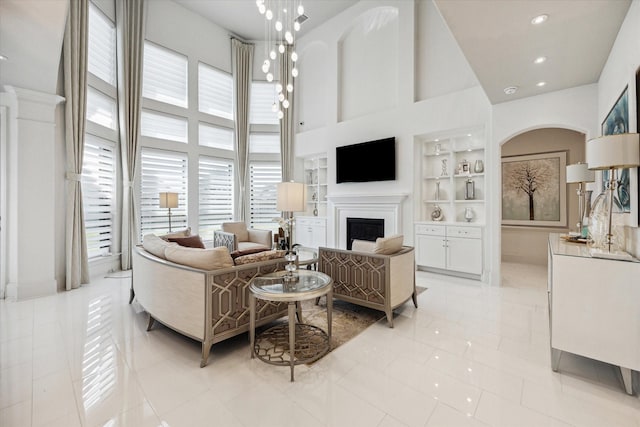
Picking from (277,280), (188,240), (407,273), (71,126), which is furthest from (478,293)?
(71,126)

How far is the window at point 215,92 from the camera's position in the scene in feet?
22.4

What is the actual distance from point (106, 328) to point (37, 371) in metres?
0.75

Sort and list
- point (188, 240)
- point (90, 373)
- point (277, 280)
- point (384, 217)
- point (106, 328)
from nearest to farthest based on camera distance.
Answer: point (90, 373), point (277, 280), point (106, 328), point (188, 240), point (384, 217)

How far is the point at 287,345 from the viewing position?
2.61m

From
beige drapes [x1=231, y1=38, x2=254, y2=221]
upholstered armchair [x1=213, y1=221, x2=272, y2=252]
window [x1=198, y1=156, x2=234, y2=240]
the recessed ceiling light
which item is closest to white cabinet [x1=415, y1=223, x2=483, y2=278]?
upholstered armchair [x1=213, y1=221, x2=272, y2=252]

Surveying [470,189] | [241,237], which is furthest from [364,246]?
[241,237]

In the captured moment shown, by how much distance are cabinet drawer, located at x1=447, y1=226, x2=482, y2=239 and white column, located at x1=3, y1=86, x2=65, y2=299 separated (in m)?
6.20

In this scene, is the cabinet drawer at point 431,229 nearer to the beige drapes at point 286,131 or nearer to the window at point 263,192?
the beige drapes at point 286,131

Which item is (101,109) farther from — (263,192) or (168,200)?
(263,192)

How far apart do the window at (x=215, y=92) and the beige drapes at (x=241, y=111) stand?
18cm

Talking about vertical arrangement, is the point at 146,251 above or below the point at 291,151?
below

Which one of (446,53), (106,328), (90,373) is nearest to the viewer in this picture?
(90,373)

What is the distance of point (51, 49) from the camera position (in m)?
2.97

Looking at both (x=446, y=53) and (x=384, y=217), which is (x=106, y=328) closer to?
(x=384, y=217)
